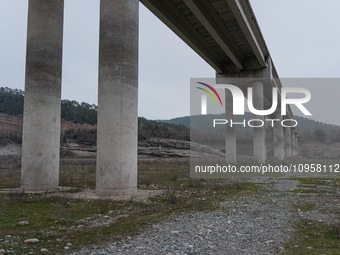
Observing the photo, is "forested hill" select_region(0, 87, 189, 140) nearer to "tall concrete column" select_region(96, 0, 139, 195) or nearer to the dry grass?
"tall concrete column" select_region(96, 0, 139, 195)

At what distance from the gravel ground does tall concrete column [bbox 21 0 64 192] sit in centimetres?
676

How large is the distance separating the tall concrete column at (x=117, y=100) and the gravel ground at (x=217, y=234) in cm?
339

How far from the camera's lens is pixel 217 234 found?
5.40m

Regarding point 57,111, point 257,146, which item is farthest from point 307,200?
point 257,146

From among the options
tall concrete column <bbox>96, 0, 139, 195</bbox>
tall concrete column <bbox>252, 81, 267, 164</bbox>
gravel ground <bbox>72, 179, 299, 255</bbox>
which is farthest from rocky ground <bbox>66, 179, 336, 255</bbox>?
tall concrete column <bbox>252, 81, 267, 164</bbox>

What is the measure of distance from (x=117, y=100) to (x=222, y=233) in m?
5.98

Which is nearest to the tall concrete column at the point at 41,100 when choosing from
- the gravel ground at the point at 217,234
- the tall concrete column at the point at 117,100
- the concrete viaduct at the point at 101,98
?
the concrete viaduct at the point at 101,98

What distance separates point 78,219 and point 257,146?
30.7 metres

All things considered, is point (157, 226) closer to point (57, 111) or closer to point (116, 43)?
point (116, 43)

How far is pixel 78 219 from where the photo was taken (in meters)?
6.47

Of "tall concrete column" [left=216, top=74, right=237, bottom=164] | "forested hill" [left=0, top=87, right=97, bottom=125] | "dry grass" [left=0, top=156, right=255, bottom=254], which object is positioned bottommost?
"dry grass" [left=0, top=156, right=255, bottom=254]

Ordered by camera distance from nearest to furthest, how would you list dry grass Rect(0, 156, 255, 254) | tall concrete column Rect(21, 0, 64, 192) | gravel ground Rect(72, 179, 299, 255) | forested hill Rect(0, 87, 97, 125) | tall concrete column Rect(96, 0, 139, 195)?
gravel ground Rect(72, 179, 299, 255)
dry grass Rect(0, 156, 255, 254)
tall concrete column Rect(96, 0, 139, 195)
tall concrete column Rect(21, 0, 64, 192)
forested hill Rect(0, 87, 97, 125)

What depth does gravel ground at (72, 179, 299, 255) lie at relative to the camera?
14.8 feet

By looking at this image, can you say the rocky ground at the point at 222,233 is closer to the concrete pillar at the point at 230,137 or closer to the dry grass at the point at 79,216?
the dry grass at the point at 79,216
